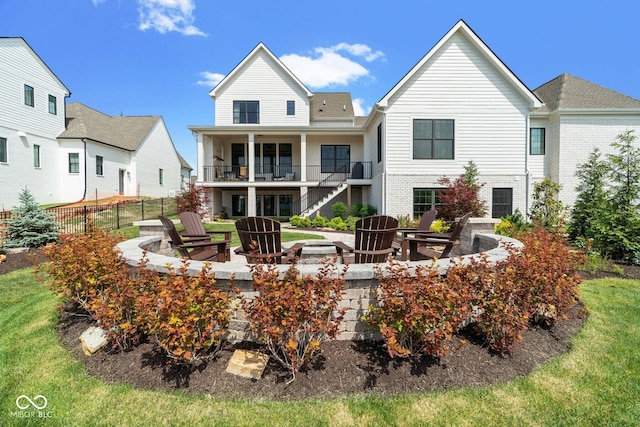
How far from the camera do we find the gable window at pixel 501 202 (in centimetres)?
1479

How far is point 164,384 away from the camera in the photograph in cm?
275

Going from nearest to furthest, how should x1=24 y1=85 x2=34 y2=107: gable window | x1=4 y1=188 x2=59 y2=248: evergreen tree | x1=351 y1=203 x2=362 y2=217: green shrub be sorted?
x1=4 y1=188 x2=59 y2=248: evergreen tree, x1=351 y1=203 x2=362 y2=217: green shrub, x1=24 y1=85 x2=34 y2=107: gable window

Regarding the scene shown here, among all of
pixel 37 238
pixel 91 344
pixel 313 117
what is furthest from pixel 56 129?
pixel 91 344

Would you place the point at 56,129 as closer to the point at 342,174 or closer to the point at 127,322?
the point at 342,174

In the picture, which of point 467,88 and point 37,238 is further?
point 467,88

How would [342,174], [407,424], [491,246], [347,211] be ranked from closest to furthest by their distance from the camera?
[407,424] < [491,246] < [347,211] < [342,174]

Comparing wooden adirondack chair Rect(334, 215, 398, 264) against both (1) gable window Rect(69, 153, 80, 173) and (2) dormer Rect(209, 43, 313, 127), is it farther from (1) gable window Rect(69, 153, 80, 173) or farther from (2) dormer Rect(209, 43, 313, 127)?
(1) gable window Rect(69, 153, 80, 173)

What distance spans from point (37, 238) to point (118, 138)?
691 inches

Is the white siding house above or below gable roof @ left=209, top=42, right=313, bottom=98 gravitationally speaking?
below

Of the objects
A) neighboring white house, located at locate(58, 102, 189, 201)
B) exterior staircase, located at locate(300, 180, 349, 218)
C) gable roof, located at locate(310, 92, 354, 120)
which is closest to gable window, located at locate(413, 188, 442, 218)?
exterior staircase, located at locate(300, 180, 349, 218)

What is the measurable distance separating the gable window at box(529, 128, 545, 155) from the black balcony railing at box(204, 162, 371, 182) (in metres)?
8.67

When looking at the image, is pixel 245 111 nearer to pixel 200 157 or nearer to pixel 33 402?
pixel 200 157

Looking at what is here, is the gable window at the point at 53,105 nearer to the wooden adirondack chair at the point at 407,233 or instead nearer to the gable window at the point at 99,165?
the gable window at the point at 99,165

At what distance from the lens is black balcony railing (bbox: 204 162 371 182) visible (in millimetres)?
18469
